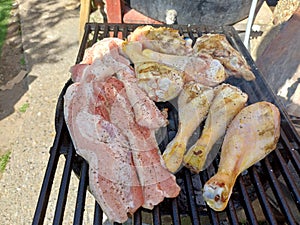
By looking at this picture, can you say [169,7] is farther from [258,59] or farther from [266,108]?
[266,108]

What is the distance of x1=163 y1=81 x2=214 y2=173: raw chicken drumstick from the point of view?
1.67 metres

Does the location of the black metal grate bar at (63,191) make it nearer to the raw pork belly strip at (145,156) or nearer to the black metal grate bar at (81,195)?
the black metal grate bar at (81,195)

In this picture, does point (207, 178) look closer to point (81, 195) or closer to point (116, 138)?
point (116, 138)

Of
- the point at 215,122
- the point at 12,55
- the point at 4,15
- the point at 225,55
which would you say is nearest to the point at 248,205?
the point at 215,122

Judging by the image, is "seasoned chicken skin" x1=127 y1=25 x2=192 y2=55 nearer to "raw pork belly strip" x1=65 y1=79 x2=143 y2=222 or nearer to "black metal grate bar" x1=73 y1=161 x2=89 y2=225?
"raw pork belly strip" x1=65 y1=79 x2=143 y2=222

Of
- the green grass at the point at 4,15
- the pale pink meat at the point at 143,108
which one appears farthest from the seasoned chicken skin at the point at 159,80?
the green grass at the point at 4,15

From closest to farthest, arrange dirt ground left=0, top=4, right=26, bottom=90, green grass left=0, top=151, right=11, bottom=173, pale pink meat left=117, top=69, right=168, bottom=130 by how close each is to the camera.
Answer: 1. pale pink meat left=117, top=69, right=168, bottom=130
2. green grass left=0, top=151, right=11, bottom=173
3. dirt ground left=0, top=4, right=26, bottom=90

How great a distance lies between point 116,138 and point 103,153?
4.0 inches

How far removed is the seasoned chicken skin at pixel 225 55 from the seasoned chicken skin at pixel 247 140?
1.34 ft

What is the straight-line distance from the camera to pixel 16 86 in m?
3.96

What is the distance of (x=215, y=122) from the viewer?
182cm

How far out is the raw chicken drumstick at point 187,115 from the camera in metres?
1.67

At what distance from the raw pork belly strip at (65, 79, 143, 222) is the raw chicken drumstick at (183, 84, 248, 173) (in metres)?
0.29

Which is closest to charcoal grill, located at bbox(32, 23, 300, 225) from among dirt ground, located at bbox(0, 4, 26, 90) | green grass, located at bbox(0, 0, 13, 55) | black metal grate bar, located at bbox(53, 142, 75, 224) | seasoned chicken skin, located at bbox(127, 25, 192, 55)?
black metal grate bar, located at bbox(53, 142, 75, 224)
